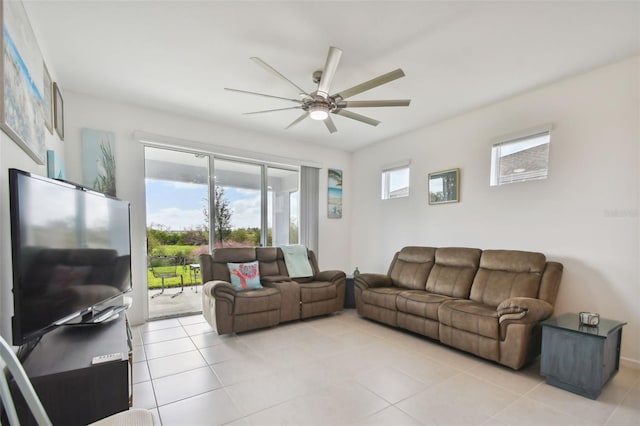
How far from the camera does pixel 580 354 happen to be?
7.23ft

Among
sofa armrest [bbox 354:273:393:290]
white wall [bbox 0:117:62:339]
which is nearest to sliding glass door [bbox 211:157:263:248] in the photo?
sofa armrest [bbox 354:273:393:290]

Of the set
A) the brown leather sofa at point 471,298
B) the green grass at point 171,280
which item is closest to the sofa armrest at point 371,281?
the brown leather sofa at point 471,298

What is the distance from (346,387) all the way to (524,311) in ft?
5.47

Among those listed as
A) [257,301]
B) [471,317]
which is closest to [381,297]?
[471,317]

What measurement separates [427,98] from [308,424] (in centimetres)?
345

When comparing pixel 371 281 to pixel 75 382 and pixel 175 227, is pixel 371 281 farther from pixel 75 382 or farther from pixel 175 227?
pixel 75 382

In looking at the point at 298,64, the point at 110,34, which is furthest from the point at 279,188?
the point at 110,34

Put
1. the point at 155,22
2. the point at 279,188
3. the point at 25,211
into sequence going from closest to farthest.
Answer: the point at 25,211, the point at 155,22, the point at 279,188

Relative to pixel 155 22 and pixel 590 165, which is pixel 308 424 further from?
pixel 590 165

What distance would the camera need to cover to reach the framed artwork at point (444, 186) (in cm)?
404

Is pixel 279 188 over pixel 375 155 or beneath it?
beneath

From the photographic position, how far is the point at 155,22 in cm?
223

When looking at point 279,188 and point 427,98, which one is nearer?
point 427,98

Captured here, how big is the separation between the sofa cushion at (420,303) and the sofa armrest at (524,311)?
0.66 meters
